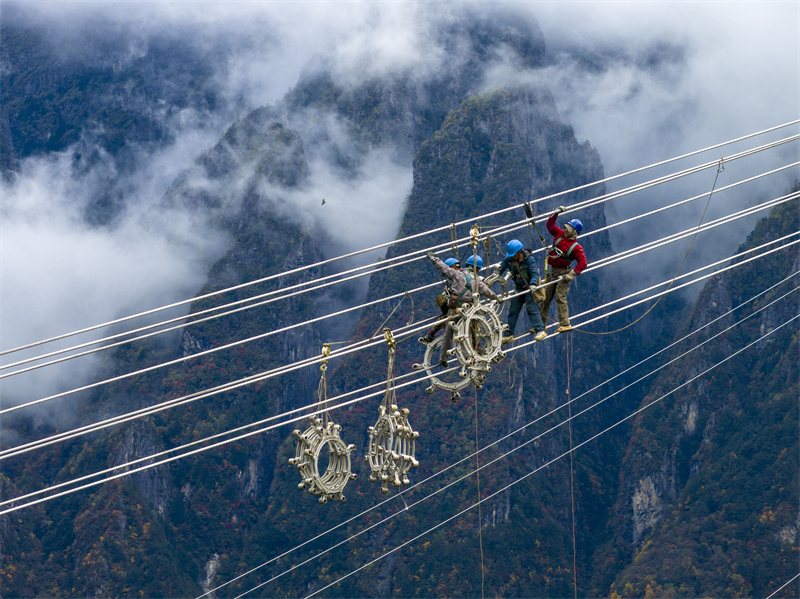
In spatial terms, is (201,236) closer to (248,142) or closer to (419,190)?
(248,142)

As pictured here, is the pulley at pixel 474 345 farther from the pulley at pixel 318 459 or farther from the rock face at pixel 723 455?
the rock face at pixel 723 455

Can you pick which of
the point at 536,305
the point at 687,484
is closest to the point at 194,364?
the point at 687,484

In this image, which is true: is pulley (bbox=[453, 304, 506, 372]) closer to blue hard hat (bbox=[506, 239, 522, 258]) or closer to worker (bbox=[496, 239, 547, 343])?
worker (bbox=[496, 239, 547, 343])

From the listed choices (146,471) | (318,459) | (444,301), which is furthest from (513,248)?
(146,471)

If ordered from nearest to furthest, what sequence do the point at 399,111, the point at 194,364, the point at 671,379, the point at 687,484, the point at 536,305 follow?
the point at 536,305, the point at 687,484, the point at 671,379, the point at 194,364, the point at 399,111

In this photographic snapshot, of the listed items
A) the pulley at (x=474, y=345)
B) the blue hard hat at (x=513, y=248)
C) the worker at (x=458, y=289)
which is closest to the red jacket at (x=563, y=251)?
the blue hard hat at (x=513, y=248)

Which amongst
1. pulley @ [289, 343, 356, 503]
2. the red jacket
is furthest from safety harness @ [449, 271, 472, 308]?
pulley @ [289, 343, 356, 503]

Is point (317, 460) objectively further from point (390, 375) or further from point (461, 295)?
point (461, 295)
